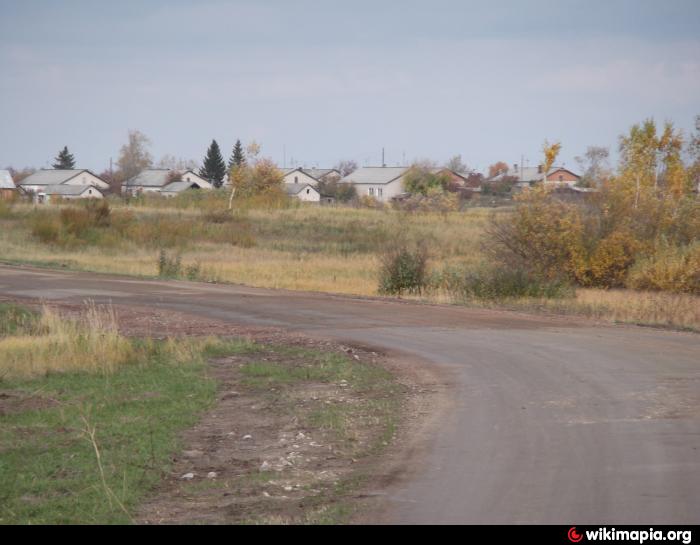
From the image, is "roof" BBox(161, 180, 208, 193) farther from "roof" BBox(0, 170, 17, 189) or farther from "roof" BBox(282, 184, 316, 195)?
"roof" BBox(0, 170, 17, 189)

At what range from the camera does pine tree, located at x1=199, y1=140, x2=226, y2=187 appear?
482 feet

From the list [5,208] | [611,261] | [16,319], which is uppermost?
[5,208]

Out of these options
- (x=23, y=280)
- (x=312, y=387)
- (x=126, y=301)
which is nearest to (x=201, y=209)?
(x=23, y=280)

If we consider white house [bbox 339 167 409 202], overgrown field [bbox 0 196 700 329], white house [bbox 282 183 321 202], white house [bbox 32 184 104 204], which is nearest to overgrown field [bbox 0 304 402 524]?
overgrown field [bbox 0 196 700 329]

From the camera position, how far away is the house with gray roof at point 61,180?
121875 mm

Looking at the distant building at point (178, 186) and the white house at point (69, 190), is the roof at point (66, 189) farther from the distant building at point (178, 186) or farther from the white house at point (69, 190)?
the distant building at point (178, 186)

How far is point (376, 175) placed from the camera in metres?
130

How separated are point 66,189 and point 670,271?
4036 inches

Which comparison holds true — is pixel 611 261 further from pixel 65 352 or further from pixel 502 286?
pixel 65 352

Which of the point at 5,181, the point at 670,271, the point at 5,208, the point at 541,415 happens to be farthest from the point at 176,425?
the point at 5,181

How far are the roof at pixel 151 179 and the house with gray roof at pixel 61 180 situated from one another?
747 centimetres

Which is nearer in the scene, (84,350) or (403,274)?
(84,350)

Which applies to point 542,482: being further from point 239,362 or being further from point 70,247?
point 70,247

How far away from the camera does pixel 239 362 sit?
51.3ft
